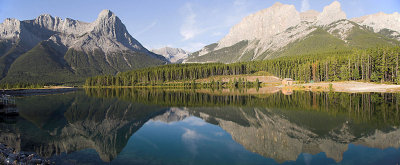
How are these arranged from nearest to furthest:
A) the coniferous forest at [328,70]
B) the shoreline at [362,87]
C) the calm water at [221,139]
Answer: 1. the calm water at [221,139]
2. the shoreline at [362,87]
3. the coniferous forest at [328,70]

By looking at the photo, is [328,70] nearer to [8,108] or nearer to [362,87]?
[362,87]

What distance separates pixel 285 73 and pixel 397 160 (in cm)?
16473

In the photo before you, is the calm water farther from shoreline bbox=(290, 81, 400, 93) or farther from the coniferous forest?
the coniferous forest

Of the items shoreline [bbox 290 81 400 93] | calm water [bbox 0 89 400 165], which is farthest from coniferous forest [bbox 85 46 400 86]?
calm water [bbox 0 89 400 165]

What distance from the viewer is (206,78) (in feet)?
623

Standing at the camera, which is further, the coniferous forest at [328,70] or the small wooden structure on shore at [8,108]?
the coniferous forest at [328,70]

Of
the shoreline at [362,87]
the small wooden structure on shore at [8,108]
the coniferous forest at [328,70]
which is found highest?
the coniferous forest at [328,70]

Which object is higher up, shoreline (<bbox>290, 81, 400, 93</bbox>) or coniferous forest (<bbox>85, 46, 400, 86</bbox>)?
coniferous forest (<bbox>85, 46, 400, 86</bbox>)

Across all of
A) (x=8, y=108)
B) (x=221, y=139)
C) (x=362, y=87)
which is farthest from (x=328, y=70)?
(x=8, y=108)

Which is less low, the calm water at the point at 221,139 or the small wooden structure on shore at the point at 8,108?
the small wooden structure on shore at the point at 8,108

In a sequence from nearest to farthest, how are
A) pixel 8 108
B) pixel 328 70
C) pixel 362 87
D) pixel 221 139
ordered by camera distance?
pixel 221 139
pixel 8 108
pixel 362 87
pixel 328 70

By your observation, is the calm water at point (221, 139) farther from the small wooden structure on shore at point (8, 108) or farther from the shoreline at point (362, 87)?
the shoreline at point (362, 87)

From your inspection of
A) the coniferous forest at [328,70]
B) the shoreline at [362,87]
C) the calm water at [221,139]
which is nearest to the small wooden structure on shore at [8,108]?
the calm water at [221,139]

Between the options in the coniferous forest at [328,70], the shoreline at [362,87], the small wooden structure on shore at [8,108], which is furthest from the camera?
the coniferous forest at [328,70]
